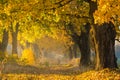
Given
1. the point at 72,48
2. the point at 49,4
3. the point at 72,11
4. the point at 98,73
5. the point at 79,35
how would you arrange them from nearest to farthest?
the point at 98,73 → the point at 49,4 → the point at 72,11 → the point at 79,35 → the point at 72,48

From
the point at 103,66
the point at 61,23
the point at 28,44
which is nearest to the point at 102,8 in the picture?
the point at 103,66

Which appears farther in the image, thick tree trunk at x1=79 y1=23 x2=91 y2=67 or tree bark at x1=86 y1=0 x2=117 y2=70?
thick tree trunk at x1=79 y1=23 x2=91 y2=67

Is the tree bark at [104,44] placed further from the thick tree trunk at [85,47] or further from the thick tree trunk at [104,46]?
the thick tree trunk at [85,47]

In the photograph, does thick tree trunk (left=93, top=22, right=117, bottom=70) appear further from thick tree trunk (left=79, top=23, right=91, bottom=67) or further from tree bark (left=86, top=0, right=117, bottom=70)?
thick tree trunk (left=79, top=23, right=91, bottom=67)

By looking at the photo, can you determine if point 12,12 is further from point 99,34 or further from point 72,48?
point 72,48

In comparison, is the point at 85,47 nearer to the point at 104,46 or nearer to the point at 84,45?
the point at 84,45

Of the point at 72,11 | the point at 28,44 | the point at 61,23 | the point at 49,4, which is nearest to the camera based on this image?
the point at 49,4

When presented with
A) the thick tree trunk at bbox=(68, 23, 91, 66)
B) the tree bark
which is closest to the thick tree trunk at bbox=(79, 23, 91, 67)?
the thick tree trunk at bbox=(68, 23, 91, 66)

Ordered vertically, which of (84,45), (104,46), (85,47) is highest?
(104,46)

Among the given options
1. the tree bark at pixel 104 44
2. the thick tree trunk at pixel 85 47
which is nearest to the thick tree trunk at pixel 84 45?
the thick tree trunk at pixel 85 47

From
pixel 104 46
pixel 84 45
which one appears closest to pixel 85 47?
pixel 84 45

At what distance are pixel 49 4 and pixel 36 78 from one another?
203 inches

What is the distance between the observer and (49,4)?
24.8 m

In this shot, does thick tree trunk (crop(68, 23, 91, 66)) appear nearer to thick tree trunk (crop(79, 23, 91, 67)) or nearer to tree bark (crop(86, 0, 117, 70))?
thick tree trunk (crop(79, 23, 91, 67))
